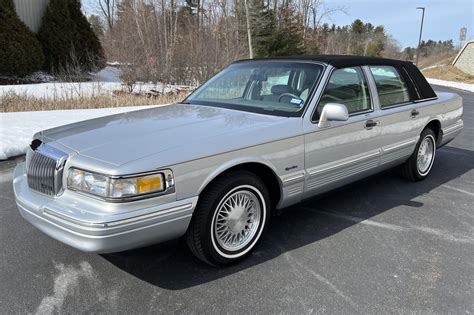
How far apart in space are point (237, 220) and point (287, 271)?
54 cm

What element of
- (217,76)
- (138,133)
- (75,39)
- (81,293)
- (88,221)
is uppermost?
(75,39)

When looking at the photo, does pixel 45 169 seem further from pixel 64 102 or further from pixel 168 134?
pixel 64 102

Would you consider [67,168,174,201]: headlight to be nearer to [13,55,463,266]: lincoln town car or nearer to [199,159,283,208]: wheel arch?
[13,55,463,266]: lincoln town car

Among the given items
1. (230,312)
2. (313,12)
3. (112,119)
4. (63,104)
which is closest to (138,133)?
(112,119)

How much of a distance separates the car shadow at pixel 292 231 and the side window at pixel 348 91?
34.2 inches

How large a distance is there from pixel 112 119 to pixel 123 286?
1509mm

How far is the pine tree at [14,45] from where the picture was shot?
15.3m

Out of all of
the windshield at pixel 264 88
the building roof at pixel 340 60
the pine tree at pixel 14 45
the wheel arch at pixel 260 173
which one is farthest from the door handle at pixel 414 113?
the pine tree at pixel 14 45

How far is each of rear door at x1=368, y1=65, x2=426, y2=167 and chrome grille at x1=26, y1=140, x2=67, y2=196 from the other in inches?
123

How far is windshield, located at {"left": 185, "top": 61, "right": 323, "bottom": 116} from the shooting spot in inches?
→ 148

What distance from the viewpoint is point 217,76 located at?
470cm

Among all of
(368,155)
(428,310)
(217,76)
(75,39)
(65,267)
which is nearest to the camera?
(428,310)

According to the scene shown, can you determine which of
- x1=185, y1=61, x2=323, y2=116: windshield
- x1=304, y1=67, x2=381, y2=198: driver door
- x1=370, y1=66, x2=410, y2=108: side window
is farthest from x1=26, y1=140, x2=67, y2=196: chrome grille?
x1=370, y1=66, x2=410, y2=108: side window

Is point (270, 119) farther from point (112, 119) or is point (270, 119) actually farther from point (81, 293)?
point (81, 293)
